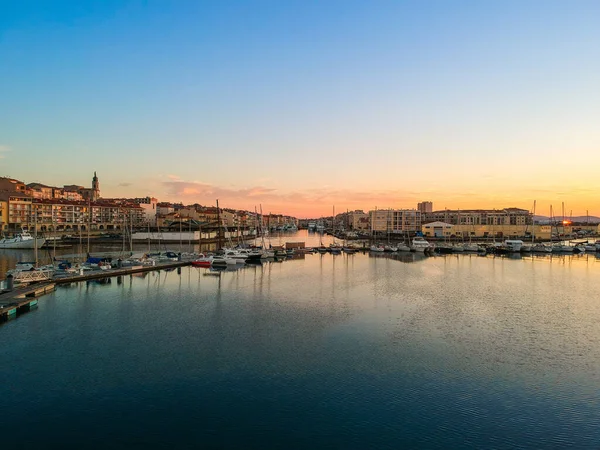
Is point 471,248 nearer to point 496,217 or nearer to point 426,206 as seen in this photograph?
point 496,217

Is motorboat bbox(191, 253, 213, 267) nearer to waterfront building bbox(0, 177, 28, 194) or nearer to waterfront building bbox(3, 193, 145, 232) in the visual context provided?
waterfront building bbox(3, 193, 145, 232)

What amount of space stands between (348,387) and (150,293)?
15282 millimetres

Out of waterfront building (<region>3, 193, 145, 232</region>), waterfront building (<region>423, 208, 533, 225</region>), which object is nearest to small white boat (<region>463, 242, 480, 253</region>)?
waterfront building (<region>423, 208, 533, 225</region>)

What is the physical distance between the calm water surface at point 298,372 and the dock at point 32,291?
0.70m

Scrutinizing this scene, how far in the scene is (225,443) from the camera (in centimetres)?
777

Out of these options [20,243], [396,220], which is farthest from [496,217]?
[20,243]

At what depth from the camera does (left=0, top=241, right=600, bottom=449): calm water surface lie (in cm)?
819

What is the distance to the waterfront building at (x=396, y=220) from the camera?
9806 cm

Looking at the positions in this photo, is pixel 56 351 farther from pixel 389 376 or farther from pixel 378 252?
pixel 378 252

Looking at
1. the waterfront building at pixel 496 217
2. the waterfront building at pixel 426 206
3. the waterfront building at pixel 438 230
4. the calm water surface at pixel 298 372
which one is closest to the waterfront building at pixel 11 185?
the calm water surface at pixel 298 372

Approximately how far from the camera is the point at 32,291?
19391 millimetres

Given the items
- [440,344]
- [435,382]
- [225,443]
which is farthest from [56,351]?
[440,344]

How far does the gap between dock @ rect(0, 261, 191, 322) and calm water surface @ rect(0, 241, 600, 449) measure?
2.31 ft

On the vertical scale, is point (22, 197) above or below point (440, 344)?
above
